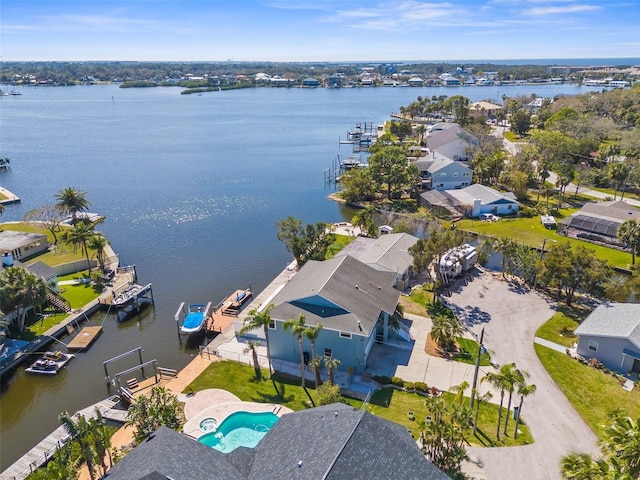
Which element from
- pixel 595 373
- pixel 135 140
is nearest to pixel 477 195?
pixel 595 373

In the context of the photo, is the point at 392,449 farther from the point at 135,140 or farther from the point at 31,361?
the point at 135,140

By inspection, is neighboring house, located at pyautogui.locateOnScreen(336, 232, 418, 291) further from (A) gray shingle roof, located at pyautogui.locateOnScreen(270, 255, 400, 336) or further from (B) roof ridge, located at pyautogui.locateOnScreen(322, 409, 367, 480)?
(B) roof ridge, located at pyautogui.locateOnScreen(322, 409, 367, 480)

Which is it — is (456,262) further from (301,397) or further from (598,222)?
(598,222)

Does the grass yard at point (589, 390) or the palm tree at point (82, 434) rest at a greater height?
the palm tree at point (82, 434)

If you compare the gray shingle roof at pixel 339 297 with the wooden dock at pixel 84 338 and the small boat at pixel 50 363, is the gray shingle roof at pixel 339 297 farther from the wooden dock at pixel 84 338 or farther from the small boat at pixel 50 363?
the small boat at pixel 50 363

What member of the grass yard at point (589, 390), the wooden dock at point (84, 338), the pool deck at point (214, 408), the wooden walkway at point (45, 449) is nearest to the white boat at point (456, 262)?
the grass yard at point (589, 390)
